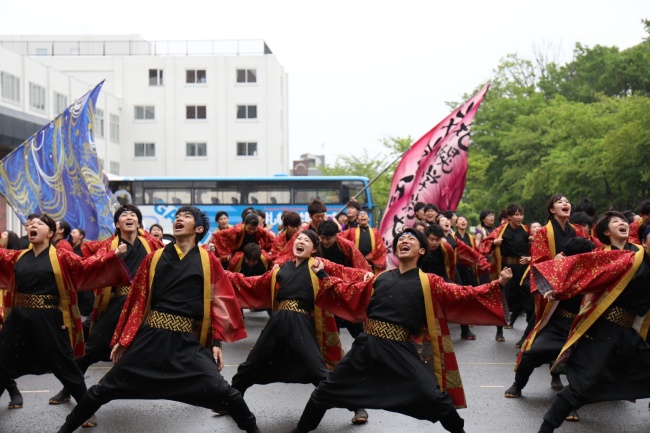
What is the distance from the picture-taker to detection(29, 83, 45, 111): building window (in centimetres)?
4100

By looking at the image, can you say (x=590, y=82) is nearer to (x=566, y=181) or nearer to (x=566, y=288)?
(x=566, y=181)

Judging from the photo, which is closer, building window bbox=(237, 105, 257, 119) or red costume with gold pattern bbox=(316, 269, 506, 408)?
red costume with gold pattern bbox=(316, 269, 506, 408)

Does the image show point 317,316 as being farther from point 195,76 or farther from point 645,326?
point 195,76

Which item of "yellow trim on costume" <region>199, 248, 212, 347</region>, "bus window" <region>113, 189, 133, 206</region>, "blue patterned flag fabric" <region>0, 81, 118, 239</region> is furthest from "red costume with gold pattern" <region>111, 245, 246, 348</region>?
"bus window" <region>113, 189, 133, 206</region>

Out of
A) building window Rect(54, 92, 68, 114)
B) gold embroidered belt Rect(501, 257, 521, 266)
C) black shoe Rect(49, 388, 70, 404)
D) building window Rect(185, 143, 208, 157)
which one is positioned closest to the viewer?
black shoe Rect(49, 388, 70, 404)

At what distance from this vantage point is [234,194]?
2997cm

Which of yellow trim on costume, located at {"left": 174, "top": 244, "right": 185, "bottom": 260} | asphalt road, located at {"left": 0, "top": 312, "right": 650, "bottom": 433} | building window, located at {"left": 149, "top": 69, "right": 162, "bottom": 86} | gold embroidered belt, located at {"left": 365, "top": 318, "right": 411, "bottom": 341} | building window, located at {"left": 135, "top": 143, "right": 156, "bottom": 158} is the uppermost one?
building window, located at {"left": 149, "top": 69, "right": 162, "bottom": 86}

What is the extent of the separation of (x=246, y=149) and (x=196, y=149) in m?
2.71

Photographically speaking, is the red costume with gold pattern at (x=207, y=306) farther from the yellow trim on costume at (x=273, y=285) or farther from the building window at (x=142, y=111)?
the building window at (x=142, y=111)

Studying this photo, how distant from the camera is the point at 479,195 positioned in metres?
46.1

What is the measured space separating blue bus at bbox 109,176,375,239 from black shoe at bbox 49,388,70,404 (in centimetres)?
2104

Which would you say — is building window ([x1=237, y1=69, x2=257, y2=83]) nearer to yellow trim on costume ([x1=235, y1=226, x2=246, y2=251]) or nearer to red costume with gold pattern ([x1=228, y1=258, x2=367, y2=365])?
yellow trim on costume ([x1=235, y1=226, x2=246, y2=251])

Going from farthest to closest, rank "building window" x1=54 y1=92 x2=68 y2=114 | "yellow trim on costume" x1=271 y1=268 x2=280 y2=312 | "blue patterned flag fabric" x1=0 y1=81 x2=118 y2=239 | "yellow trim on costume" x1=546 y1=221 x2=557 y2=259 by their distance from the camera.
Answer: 1. "building window" x1=54 y1=92 x2=68 y2=114
2. "blue patterned flag fabric" x1=0 y1=81 x2=118 y2=239
3. "yellow trim on costume" x1=546 y1=221 x2=557 y2=259
4. "yellow trim on costume" x1=271 y1=268 x2=280 y2=312

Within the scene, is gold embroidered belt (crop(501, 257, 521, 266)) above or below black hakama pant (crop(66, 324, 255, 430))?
above
